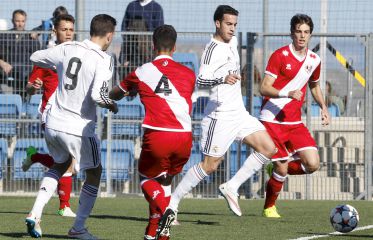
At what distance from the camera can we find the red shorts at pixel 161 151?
850cm

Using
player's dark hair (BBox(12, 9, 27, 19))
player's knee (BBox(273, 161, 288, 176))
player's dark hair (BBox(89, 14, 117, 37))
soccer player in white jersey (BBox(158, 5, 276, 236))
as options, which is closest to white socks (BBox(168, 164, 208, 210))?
soccer player in white jersey (BBox(158, 5, 276, 236))

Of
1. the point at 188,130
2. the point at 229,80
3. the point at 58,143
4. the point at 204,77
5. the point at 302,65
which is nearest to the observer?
the point at 188,130

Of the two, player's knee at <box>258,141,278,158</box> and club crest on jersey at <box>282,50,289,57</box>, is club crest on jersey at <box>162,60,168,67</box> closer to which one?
player's knee at <box>258,141,278,158</box>

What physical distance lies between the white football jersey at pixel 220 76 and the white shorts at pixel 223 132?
2.7 inches

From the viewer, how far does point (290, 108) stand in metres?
12.2

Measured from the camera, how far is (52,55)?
9.52m

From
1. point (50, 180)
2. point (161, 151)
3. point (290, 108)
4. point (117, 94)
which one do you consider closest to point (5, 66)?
point (290, 108)

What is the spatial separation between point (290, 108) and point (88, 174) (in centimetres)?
354

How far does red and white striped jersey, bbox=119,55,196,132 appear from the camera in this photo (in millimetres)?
8555

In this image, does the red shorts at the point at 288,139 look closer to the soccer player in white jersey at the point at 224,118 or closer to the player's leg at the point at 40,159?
the soccer player in white jersey at the point at 224,118

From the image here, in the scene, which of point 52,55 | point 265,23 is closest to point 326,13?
point 265,23

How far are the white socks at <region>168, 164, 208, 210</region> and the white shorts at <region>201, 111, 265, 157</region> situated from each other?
280mm

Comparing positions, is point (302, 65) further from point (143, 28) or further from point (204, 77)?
point (143, 28)

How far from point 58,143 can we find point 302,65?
3771mm
